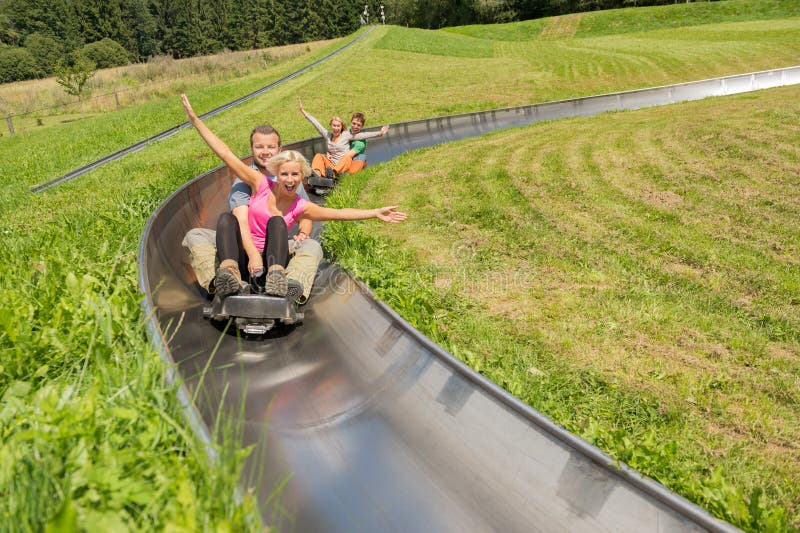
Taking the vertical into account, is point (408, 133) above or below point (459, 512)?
below

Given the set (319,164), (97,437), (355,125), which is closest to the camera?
(97,437)

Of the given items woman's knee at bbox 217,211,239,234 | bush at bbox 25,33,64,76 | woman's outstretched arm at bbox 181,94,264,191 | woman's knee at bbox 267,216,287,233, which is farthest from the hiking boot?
bush at bbox 25,33,64,76

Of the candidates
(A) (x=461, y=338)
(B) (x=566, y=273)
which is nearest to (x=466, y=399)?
(A) (x=461, y=338)

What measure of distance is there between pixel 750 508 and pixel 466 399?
4.39 ft

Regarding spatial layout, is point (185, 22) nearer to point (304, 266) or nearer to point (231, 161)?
point (231, 161)

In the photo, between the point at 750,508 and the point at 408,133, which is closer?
the point at 750,508

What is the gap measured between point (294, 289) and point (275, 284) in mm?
208

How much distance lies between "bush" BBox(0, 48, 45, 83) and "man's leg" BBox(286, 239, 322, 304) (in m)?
80.7

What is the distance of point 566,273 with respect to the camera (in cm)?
502

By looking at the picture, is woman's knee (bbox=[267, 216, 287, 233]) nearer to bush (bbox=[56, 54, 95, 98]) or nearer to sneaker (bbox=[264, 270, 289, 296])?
sneaker (bbox=[264, 270, 289, 296])

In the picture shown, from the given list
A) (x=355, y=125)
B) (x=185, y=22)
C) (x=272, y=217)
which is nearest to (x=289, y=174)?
(x=272, y=217)

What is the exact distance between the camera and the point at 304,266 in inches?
163

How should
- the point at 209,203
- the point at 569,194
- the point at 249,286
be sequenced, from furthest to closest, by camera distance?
1. the point at 569,194
2. the point at 209,203
3. the point at 249,286

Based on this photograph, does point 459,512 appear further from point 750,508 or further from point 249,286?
point 249,286
